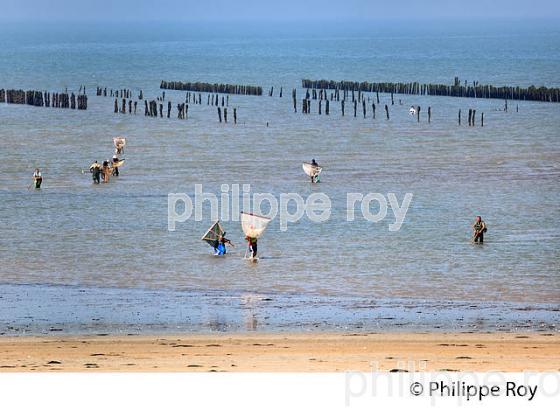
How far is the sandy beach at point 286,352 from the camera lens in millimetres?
19578

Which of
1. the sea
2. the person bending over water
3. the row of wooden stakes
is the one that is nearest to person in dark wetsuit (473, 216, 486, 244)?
the person bending over water

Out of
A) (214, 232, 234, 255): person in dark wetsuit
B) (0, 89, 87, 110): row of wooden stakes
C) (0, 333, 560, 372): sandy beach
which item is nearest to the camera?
(0, 333, 560, 372): sandy beach

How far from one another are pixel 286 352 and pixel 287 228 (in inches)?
713

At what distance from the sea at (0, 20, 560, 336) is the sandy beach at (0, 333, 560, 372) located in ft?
3.90

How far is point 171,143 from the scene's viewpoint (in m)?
67.4

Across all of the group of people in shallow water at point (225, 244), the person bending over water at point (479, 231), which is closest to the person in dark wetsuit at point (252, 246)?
the group of people in shallow water at point (225, 244)

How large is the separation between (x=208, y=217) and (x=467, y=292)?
1416 centimetres

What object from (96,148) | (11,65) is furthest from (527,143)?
(11,65)

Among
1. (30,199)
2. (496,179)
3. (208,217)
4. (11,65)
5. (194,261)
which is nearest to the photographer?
(194,261)

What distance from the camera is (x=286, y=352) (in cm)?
2114

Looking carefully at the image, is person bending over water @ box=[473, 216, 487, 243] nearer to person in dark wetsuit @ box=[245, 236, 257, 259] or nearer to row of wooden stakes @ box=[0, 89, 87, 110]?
person in dark wetsuit @ box=[245, 236, 257, 259]

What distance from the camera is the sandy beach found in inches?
771

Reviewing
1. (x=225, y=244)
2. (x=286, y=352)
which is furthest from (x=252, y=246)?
(x=286, y=352)
